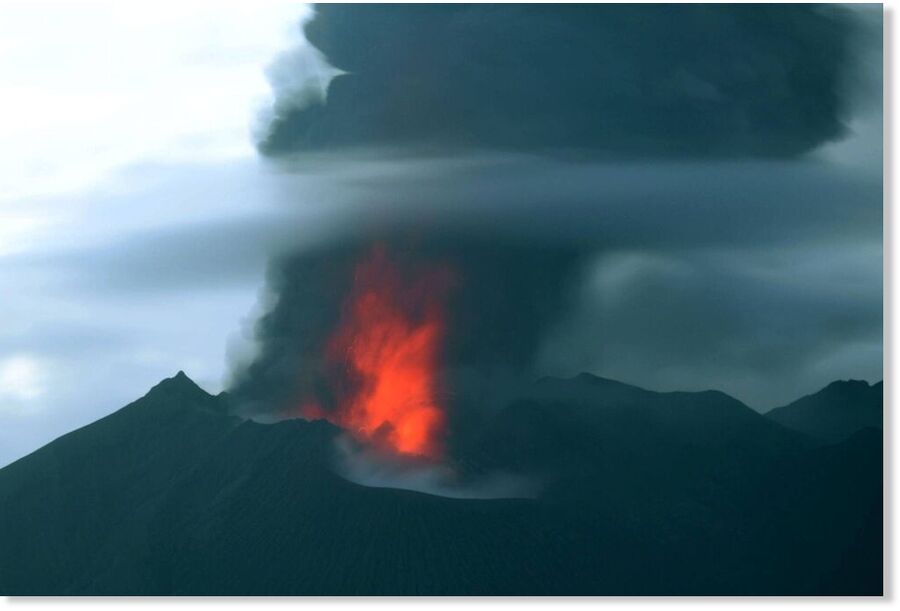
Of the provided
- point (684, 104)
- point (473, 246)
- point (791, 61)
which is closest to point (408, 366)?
point (473, 246)

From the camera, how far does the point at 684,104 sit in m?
9.73

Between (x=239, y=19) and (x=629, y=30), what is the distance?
2.77 metres

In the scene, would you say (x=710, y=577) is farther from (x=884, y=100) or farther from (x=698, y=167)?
(x=884, y=100)

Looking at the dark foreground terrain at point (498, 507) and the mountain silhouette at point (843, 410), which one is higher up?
the mountain silhouette at point (843, 410)

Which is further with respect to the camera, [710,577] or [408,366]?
[408,366]

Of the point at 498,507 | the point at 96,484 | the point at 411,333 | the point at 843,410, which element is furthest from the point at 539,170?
the point at 96,484

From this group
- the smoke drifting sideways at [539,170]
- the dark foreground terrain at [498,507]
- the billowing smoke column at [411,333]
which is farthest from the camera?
the billowing smoke column at [411,333]

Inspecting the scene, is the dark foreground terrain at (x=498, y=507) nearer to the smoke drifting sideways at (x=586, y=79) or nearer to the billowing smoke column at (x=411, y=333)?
the billowing smoke column at (x=411, y=333)

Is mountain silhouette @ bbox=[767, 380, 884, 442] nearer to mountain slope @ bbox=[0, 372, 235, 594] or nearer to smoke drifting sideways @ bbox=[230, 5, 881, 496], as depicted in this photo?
smoke drifting sideways @ bbox=[230, 5, 881, 496]

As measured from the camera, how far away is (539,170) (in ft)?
32.1

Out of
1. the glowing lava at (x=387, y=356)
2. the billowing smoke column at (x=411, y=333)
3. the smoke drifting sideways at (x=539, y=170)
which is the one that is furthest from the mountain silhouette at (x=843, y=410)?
the glowing lava at (x=387, y=356)

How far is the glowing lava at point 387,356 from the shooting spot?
32.3ft

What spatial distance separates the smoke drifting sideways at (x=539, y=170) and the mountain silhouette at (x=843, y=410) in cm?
34

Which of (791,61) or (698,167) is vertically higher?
(791,61)
